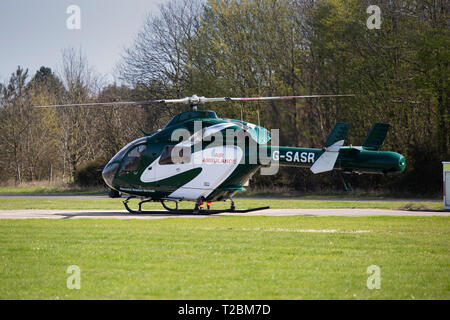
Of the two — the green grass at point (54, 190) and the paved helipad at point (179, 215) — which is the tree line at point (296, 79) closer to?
the green grass at point (54, 190)

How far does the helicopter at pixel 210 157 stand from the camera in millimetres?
19859

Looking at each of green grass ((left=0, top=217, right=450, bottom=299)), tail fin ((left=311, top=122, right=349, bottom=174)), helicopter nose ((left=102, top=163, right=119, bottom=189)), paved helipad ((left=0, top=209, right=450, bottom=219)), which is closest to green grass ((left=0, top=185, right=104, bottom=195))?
helicopter nose ((left=102, top=163, right=119, bottom=189))

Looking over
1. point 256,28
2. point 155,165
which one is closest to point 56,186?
point 256,28

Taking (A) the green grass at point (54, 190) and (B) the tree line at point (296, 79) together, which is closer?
(B) the tree line at point (296, 79)

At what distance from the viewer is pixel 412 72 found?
34969 mm

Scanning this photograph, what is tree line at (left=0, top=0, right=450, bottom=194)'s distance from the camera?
1345 inches

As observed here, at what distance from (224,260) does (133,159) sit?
11636 mm

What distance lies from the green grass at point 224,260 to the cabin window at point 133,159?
16.3ft

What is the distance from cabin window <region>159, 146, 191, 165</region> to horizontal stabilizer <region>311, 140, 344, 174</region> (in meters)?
4.58

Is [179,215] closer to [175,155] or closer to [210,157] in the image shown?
[175,155]

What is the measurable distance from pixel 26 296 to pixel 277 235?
751 cm

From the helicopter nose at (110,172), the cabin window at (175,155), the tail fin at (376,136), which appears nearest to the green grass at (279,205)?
the helicopter nose at (110,172)

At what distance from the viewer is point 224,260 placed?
1021 centimetres
